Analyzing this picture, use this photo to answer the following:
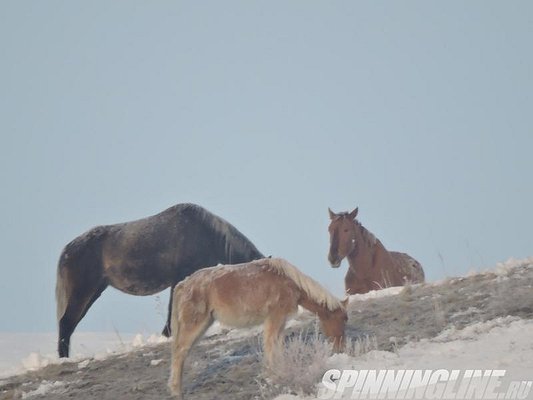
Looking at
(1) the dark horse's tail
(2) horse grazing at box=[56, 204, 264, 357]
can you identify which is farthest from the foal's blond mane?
(1) the dark horse's tail

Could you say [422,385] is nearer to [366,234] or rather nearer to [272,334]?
[272,334]

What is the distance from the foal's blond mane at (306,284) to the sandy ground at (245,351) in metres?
0.62

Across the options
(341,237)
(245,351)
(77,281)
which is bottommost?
(245,351)

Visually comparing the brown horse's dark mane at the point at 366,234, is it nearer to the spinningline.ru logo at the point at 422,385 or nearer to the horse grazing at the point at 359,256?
the horse grazing at the point at 359,256

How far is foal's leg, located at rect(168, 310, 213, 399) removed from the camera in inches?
325

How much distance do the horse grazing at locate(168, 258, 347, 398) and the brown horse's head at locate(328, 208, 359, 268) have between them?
16.6 ft

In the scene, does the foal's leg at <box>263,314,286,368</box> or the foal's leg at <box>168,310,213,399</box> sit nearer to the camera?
the foal's leg at <box>263,314,286,368</box>

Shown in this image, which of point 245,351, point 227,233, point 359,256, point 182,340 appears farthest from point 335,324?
point 359,256

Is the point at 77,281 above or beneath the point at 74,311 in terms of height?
above

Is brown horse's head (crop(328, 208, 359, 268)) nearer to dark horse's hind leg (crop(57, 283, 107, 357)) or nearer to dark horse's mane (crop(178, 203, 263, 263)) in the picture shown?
dark horse's mane (crop(178, 203, 263, 263))

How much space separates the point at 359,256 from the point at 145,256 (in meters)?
3.40

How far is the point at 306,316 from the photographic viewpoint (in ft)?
35.3

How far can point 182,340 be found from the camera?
8.43 metres

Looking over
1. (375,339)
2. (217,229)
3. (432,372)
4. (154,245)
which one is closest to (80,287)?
(154,245)
